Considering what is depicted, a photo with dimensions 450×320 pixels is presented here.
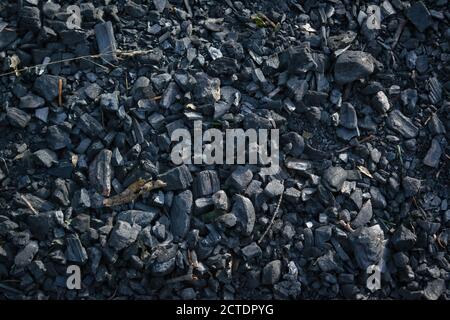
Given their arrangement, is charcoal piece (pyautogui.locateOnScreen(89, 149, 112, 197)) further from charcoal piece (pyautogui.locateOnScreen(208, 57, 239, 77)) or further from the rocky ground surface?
A: charcoal piece (pyautogui.locateOnScreen(208, 57, 239, 77))

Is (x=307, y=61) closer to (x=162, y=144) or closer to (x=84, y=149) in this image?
(x=162, y=144)

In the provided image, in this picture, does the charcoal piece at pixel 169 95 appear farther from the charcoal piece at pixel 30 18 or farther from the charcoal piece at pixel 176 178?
the charcoal piece at pixel 30 18

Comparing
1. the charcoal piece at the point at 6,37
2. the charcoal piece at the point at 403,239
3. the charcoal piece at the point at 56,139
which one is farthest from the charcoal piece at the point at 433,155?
the charcoal piece at the point at 6,37

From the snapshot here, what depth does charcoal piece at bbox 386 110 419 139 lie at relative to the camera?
335 centimetres

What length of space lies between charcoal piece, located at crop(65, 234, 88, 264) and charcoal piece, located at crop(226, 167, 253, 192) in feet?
2.98

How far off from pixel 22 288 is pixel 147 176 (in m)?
0.92

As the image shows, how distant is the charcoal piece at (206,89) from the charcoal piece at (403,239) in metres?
1.37

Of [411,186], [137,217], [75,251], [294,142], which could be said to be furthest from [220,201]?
[411,186]

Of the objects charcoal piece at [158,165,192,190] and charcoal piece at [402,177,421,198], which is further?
charcoal piece at [402,177,421,198]

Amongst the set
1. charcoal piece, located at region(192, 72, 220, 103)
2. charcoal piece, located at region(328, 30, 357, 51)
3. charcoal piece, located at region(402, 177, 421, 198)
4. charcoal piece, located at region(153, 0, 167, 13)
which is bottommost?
charcoal piece, located at region(402, 177, 421, 198)

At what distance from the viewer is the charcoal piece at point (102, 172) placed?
3016 millimetres

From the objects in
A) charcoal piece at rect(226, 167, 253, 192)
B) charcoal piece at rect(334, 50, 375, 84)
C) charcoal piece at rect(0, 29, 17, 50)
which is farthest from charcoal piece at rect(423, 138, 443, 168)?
charcoal piece at rect(0, 29, 17, 50)

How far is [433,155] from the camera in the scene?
333 cm

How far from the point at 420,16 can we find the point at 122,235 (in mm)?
2489
